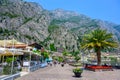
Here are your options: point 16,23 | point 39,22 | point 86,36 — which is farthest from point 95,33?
point 39,22

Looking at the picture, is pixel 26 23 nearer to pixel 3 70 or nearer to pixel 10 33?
pixel 10 33

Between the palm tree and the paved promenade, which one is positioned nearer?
the paved promenade

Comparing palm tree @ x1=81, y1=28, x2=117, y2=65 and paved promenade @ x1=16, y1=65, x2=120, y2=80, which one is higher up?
palm tree @ x1=81, y1=28, x2=117, y2=65

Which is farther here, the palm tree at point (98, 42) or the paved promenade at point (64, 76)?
the palm tree at point (98, 42)

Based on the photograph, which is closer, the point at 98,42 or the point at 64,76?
the point at 64,76

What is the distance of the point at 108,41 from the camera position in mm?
49156

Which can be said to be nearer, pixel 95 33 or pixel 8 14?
pixel 95 33

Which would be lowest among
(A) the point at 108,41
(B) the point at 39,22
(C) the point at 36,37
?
(A) the point at 108,41

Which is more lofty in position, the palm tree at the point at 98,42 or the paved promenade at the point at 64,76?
the palm tree at the point at 98,42

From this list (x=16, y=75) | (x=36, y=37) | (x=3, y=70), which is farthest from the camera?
(x=36, y=37)

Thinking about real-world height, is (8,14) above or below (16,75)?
above

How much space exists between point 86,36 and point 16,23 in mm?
131016

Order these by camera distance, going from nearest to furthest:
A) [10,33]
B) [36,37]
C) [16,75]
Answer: [16,75] → [10,33] → [36,37]

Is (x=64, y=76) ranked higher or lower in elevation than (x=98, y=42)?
lower
